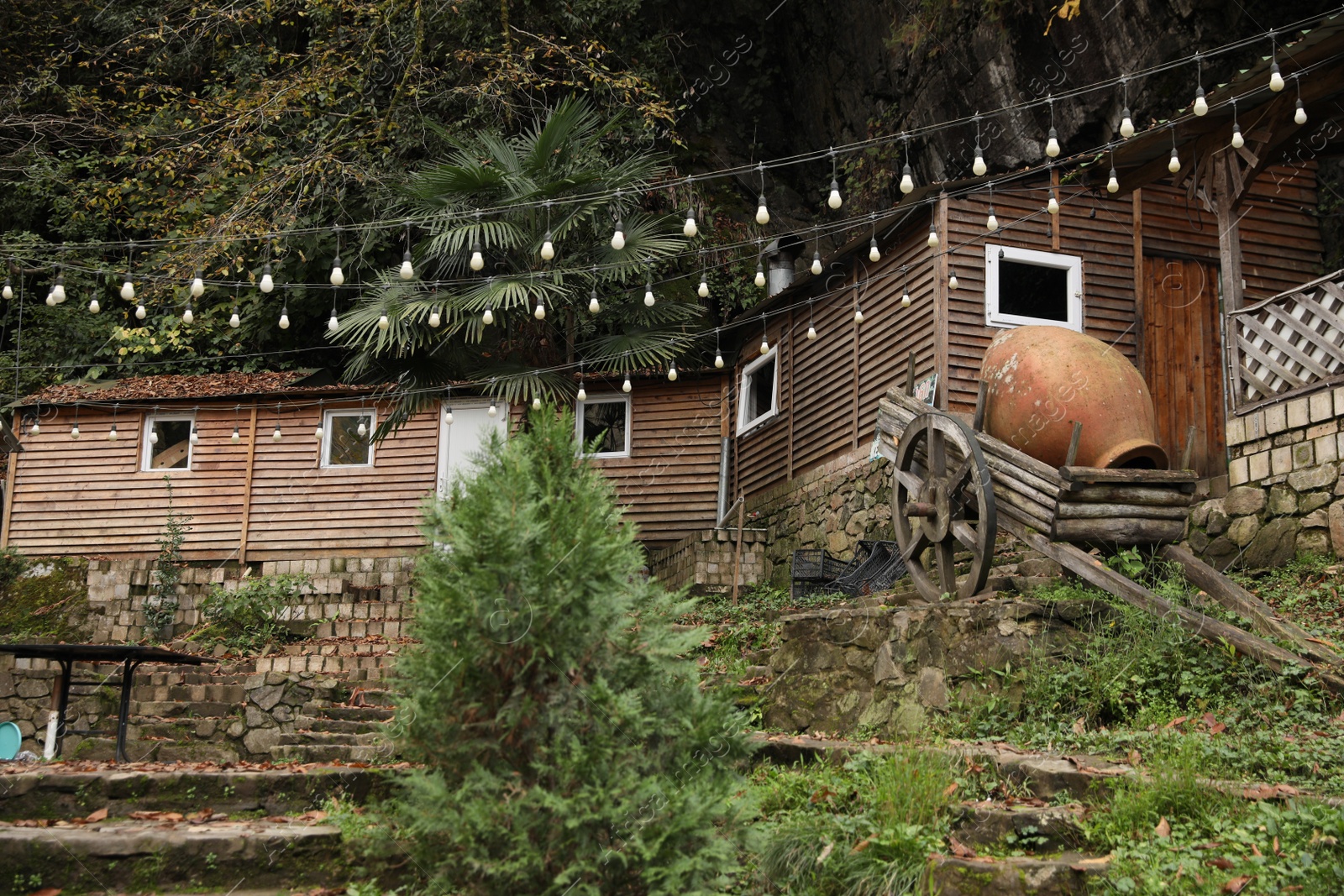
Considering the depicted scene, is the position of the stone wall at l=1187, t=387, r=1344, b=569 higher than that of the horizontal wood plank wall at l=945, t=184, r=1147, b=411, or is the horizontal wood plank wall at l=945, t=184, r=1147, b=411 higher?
the horizontal wood plank wall at l=945, t=184, r=1147, b=411

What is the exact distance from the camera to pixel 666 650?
420cm

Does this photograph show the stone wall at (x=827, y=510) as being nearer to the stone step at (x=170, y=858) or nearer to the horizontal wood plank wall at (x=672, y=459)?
the horizontal wood plank wall at (x=672, y=459)

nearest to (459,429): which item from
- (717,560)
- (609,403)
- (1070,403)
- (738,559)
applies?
(609,403)

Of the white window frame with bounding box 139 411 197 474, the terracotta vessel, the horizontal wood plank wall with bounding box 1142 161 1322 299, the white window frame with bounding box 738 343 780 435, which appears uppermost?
the horizontal wood plank wall with bounding box 1142 161 1322 299

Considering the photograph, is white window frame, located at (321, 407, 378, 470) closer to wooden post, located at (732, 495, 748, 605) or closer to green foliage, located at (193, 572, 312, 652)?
green foliage, located at (193, 572, 312, 652)

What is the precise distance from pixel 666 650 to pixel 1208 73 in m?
12.8

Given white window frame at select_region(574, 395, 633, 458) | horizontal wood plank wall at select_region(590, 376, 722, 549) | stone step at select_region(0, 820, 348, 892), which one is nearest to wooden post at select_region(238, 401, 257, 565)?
white window frame at select_region(574, 395, 633, 458)

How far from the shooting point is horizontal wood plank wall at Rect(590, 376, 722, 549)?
17875 mm

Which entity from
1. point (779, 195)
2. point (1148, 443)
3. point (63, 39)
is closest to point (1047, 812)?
point (1148, 443)

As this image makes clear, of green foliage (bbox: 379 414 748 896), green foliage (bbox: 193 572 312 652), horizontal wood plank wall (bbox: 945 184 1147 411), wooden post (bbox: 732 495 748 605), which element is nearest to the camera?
green foliage (bbox: 379 414 748 896)

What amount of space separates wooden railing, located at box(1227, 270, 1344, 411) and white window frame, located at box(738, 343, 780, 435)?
7.00 metres

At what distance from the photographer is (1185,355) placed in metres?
13.3

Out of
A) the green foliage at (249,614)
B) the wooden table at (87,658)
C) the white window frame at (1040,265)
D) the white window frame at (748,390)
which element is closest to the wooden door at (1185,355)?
the white window frame at (1040,265)

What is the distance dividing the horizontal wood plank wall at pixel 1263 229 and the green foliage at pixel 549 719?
36.5ft
